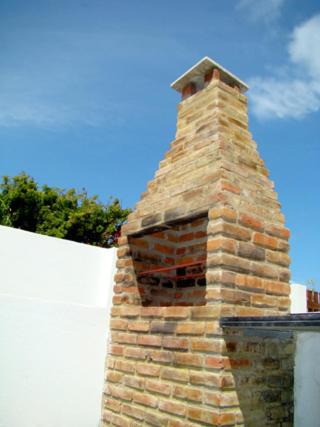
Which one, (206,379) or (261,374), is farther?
(261,374)

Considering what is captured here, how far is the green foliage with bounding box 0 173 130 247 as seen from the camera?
510 inches

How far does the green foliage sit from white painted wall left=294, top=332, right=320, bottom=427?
10.6 m

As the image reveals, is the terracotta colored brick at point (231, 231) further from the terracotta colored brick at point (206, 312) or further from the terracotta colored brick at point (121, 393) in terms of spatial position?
the terracotta colored brick at point (121, 393)

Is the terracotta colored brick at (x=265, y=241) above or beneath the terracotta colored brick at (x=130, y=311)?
above

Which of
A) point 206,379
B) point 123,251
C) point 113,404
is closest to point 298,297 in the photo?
point 123,251

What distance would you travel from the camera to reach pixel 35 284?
147 inches

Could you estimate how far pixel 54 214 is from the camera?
13711mm

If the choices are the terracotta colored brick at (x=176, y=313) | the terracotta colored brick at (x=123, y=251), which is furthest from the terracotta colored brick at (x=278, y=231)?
the terracotta colored brick at (x=123, y=251)

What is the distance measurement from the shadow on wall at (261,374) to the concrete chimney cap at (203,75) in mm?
2880

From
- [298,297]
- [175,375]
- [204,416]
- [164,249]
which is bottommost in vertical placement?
[204,416]

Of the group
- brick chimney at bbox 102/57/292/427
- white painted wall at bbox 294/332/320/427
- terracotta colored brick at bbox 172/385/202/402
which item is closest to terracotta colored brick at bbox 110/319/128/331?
brick chimney at bbox 102/57/292/427

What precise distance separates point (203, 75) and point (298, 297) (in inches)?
159

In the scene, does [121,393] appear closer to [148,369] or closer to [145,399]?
[145,399]

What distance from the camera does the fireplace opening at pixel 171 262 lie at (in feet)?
12.8
